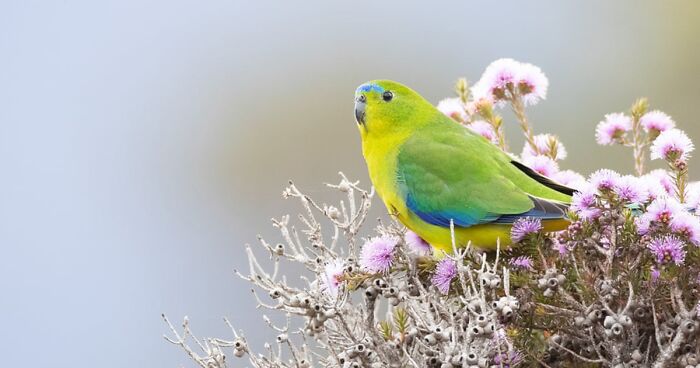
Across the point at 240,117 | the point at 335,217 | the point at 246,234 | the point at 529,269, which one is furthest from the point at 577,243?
the point at 240,117

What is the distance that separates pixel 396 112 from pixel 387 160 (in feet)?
0.66

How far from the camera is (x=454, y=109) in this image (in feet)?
10.9

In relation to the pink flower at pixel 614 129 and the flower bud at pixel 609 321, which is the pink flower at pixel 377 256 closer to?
the flower bud at pixel 609 321

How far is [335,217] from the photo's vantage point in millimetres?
2684

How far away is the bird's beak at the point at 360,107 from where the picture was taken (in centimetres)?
345

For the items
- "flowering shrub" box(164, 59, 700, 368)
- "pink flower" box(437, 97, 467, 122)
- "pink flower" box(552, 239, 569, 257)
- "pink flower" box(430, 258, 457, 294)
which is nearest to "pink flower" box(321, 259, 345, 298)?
"flowering shrub" box(164, 59, 700, 368)

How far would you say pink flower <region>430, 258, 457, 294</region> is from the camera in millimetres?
2388

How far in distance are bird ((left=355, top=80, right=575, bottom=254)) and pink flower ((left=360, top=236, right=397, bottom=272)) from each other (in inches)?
10.0

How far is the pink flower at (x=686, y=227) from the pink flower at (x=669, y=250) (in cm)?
2

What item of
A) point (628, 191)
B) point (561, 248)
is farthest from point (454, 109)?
point (628, 191)

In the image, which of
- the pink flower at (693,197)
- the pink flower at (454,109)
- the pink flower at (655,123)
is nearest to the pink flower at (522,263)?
the pink flower at (693,197)

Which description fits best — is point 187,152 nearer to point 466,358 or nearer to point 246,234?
point 246,234

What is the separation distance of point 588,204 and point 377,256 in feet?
1.70

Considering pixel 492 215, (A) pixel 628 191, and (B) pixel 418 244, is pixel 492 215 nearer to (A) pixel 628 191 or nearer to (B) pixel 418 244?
(B) pixel 418 244
